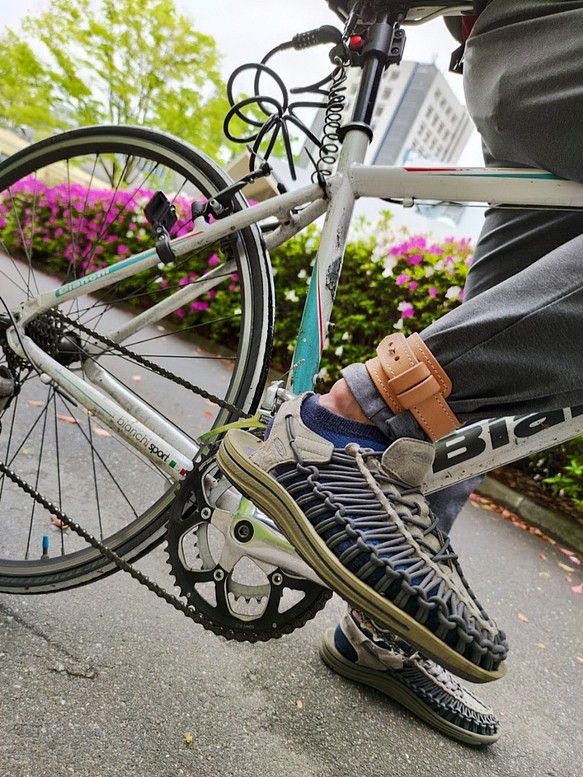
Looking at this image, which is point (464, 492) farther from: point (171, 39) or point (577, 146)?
point (171, 39)

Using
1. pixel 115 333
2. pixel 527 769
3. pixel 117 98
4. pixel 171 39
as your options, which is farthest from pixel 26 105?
pixel 527 769

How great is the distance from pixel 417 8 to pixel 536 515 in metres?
2.96

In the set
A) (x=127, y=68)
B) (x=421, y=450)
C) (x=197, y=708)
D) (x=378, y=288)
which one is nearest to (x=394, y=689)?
(x=197, y=708)

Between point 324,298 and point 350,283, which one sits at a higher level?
point 350,283

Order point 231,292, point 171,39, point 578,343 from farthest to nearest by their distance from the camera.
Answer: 1. point 171,39
2. point 231,292
3. point 578,343

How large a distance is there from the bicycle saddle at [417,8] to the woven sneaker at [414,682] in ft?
4.35

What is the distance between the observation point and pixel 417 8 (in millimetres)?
1257

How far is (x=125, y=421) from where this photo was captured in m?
1.35

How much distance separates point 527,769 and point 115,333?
148 centimetres

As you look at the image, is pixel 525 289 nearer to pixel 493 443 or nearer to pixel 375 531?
pixel 493 443

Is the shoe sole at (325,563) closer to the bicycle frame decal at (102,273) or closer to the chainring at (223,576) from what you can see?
the chainring at (223,576)

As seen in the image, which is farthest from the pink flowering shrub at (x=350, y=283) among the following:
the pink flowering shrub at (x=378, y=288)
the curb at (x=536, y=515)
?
the curb at (x=536, y=515)

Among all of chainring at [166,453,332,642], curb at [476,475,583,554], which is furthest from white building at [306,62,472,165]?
chainring at [166,453,332,642]

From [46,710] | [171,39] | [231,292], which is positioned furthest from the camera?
[171,39]
